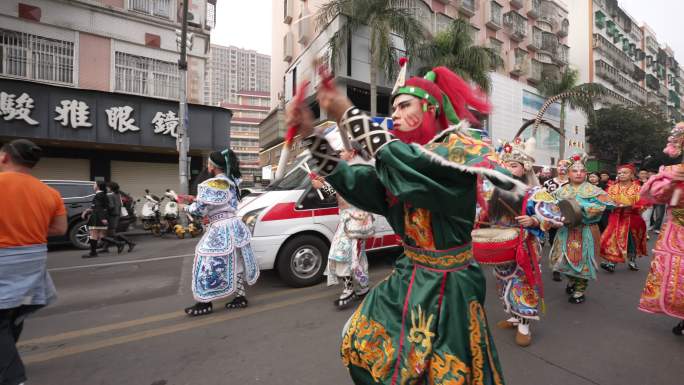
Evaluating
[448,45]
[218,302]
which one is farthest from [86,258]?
[448,45]

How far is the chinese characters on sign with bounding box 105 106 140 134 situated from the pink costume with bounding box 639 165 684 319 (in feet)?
51.0

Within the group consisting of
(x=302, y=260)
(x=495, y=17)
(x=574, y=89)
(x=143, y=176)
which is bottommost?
(x=302, y=260)

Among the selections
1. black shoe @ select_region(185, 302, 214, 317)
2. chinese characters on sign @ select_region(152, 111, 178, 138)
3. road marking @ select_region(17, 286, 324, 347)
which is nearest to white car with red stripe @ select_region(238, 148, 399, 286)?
black shoe @ select_region(185, 302, 214, 317)

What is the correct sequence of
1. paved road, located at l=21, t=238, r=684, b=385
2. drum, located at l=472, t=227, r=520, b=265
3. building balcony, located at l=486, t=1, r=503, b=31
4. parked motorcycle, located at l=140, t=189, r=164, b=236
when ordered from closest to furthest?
1. paved road, located at l=21, t=238, r=684, b=385
2. drum, located at l=472, t=227, r=520, b=265
3. parked motorcycle, located at l=140, t=189, r=164, b=236
4. building balcony, located at l=486, t=1, r=503, b=31

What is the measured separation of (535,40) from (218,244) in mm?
33596

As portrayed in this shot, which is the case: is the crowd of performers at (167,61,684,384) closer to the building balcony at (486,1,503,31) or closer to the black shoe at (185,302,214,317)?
the black shoe at (185,302,214,317)

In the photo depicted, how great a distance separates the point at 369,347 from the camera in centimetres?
147

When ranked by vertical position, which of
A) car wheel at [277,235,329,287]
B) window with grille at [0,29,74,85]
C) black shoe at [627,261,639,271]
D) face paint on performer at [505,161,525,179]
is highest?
window with grille at [0,29,74,85]

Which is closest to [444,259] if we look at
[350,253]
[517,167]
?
[517,167]

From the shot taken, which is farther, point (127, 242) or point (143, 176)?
point (143, 176)

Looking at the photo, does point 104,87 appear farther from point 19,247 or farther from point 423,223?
point 423,223

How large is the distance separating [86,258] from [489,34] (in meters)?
27.7

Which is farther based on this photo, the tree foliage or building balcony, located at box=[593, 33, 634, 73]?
building balcony, located at box=[593, 33, 634, 73]

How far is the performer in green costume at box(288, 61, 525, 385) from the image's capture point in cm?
125
